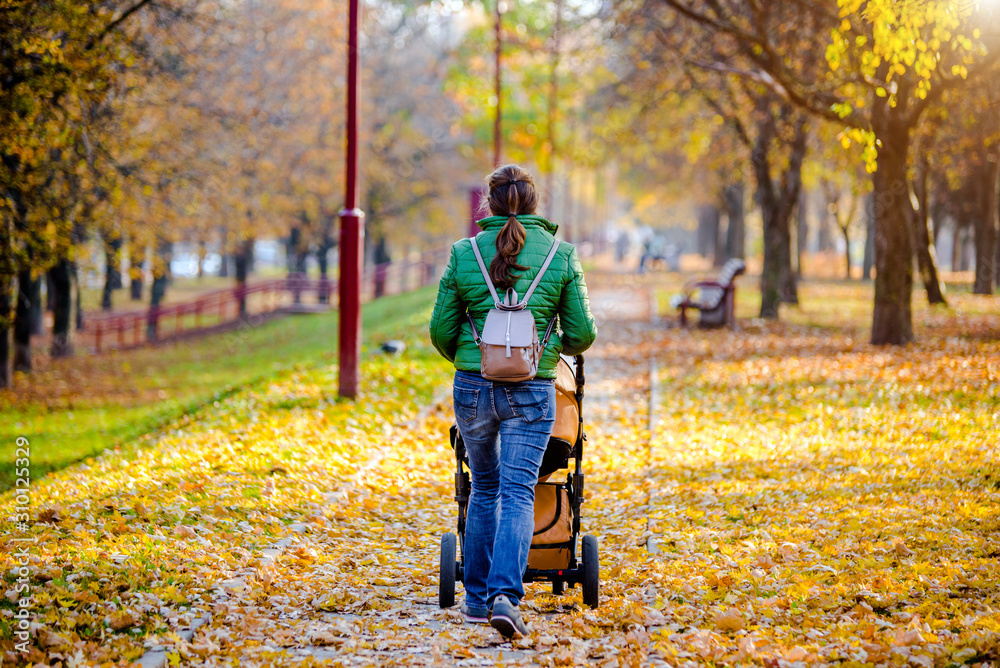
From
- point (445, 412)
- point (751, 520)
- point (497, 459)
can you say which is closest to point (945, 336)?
point (445, 412)

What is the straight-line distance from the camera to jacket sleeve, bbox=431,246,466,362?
411cm

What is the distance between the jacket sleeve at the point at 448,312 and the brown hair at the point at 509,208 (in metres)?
0.19

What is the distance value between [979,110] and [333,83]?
1777 cm

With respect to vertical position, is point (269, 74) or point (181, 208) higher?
point (269, 74)

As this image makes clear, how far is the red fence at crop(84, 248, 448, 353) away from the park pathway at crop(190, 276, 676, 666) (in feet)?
67.4

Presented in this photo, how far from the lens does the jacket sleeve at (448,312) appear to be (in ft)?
13.5

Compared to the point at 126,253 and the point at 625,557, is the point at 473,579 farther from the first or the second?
the point at 126,253

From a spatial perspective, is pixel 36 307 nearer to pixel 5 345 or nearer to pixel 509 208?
pixel 5 345

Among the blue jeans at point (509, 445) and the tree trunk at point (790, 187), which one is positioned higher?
the tree trunk at point (790, 187)

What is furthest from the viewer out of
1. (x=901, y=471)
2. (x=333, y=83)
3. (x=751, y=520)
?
(x=333, y=83)

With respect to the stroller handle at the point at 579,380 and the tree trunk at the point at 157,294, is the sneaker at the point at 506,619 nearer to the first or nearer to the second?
the stroller handle at the point at 579,380

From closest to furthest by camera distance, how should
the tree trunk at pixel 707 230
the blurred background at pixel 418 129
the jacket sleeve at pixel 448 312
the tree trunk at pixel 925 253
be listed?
the jacket sleeve at pixel 448 312 < the blurred background at pixel 418 129 < the tree trunk at pixel 925 253 < the tree trunk at pixel 707 230

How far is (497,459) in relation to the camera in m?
4.24

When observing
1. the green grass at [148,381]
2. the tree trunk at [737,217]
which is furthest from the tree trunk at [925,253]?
the tree trunk at [737,217]
